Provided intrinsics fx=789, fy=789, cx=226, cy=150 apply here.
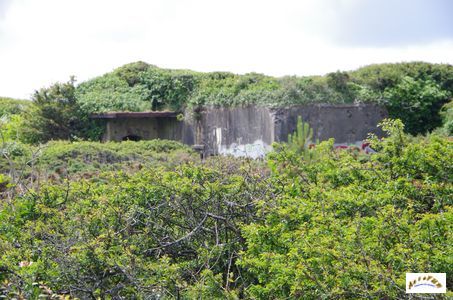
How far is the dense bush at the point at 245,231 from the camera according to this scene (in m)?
5.89

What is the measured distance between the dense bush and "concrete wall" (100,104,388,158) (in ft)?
52.8

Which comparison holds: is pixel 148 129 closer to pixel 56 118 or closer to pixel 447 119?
pixel 56 118

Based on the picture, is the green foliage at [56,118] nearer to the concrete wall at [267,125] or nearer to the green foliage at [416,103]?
the concrete wall at [267,125]

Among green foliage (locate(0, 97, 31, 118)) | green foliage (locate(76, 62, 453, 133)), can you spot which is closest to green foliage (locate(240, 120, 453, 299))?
green foliage (locate(76, 62, 453, 133))

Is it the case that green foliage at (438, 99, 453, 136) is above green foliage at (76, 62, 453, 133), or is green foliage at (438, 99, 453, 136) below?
below

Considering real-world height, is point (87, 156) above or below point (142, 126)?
below

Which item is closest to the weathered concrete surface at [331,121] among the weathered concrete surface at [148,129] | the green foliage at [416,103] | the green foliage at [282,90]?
the green foliage at [282,90]

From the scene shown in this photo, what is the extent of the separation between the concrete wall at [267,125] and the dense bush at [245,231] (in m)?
16.1

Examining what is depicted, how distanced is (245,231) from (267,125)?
18.6 metres

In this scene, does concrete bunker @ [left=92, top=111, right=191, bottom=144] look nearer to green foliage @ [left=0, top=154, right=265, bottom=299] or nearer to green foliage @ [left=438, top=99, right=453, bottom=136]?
green foliage @ [left=438, top=99, right=453, bottom=136]

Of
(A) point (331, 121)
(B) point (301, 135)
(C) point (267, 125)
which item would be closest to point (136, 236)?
(B) point (301, 135)

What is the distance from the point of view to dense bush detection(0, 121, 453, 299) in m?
5.89

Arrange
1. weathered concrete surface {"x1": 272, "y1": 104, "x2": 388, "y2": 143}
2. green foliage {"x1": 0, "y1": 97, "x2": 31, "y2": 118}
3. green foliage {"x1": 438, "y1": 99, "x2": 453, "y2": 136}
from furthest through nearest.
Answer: green foliage {"x1": 0, "y1": 97, "x2": 31, "y2": 118} < green foliage {"x1": 438, "y1": 99, "x2": 453, "y2": 136} < weathered concrete surface {"x1": 272, "y1": 104, "x2": 388, "y2": 143}

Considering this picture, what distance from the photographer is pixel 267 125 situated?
83.7ft
